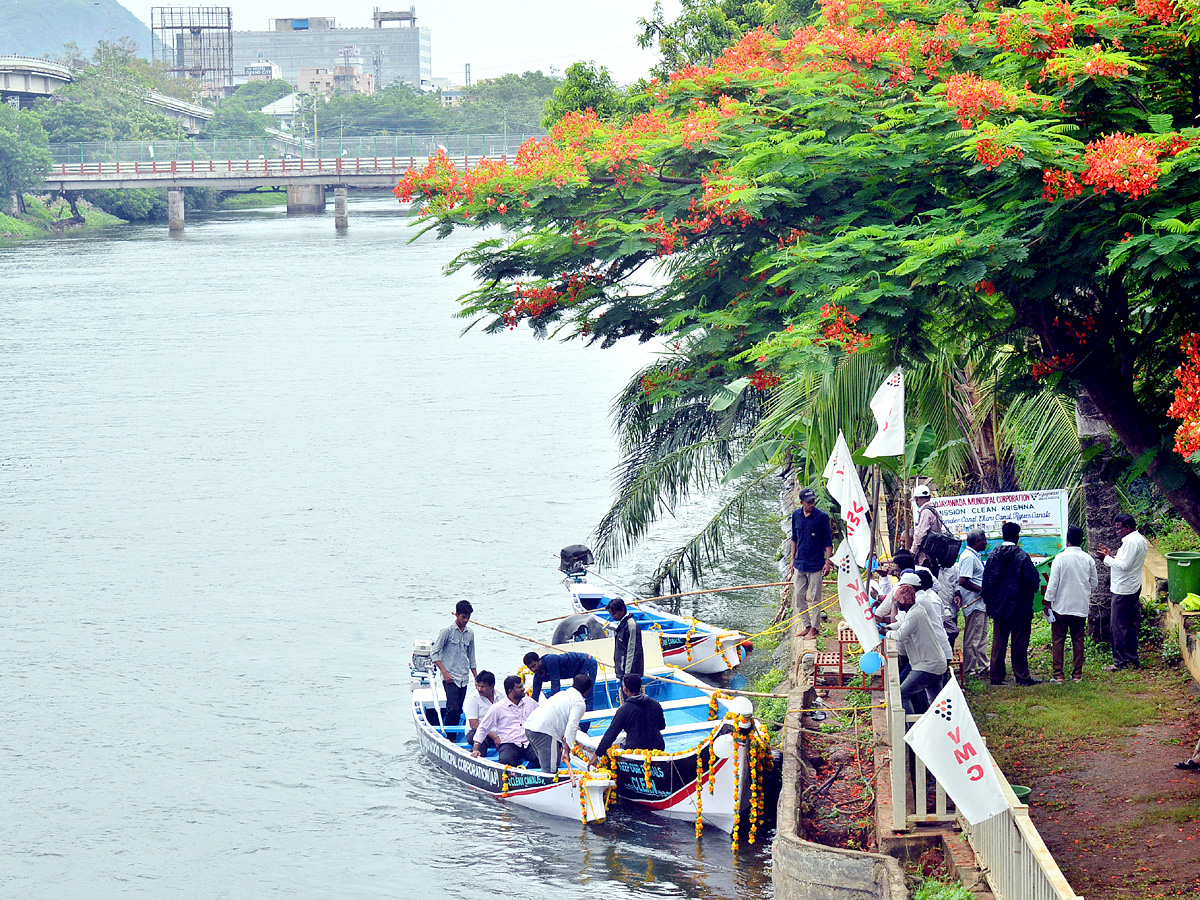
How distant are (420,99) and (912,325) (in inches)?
5762

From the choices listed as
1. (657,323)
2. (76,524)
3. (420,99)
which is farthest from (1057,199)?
A: (420,99)

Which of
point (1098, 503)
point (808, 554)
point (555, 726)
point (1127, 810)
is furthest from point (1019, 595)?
point (555, 726)

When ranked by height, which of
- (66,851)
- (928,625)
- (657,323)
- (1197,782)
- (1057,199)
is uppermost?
(1057,199)

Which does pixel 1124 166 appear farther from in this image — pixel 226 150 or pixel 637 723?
pixel 226 150

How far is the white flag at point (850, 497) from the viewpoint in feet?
37.9

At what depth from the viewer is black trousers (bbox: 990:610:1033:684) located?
12.5 meters

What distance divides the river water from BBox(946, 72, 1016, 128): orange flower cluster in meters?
7.46

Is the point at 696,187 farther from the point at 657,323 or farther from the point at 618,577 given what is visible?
the point at 618,577

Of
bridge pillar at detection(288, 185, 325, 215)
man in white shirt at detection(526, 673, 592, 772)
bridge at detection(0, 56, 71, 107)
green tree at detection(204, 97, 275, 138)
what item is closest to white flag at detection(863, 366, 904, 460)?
man in white shirt at detection(526, 673, 592, 772)

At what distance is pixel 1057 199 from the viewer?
30.8ft

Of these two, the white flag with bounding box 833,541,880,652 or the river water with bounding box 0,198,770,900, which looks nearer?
the white flag with bounding box 833,541,880,652

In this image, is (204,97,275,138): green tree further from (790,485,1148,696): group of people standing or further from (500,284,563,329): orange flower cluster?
(790,485,1148,696): group of people standing

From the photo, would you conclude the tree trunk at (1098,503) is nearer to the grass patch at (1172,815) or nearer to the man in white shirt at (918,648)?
the man in white shirt at (918,648)

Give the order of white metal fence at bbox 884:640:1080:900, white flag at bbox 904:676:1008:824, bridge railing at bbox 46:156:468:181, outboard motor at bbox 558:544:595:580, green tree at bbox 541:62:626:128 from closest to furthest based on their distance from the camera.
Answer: white metal fence at bbox 884:640:1080:900 < white flag at bbox 904:676:1008:824 < outboard motor at bbox 558:544:595:580 < green tree at bbox 541:62:626:128 < bridge railing at bbox 46:156:468:181
